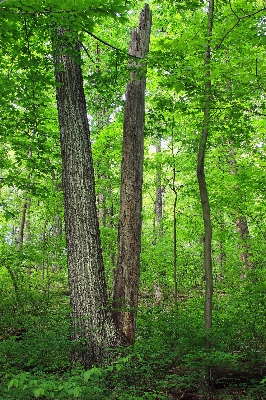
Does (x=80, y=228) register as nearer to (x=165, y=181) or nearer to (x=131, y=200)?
(x=131, y=200)

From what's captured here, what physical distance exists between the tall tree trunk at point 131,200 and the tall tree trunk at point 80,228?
336 millimetres

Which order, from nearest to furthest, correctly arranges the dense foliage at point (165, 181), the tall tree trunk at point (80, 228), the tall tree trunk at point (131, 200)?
the dense foliage at point (165, 181)
the tall tree trunk at point (80, 228)
the tall tree trunk at point (131, 200)

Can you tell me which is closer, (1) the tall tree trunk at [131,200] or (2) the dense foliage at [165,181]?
(2) the dense foliage at [165,181]

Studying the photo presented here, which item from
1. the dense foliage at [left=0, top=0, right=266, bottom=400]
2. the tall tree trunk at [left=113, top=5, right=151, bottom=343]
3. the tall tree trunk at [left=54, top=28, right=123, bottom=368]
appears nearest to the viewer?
the dense foliage at [left=0, top=0, right=266, bottom=400]

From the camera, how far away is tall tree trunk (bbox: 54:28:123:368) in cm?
496

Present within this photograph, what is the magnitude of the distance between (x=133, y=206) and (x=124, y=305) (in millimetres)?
1636

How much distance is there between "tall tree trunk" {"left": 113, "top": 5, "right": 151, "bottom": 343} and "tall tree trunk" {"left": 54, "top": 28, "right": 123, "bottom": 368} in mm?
336

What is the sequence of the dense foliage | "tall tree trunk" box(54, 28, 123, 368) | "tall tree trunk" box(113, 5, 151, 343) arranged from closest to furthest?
the dense foliage < "tall tree trunk" box(54, 28, 123, 368) < "tall tree trunk" box(113, 5, 151, 343)

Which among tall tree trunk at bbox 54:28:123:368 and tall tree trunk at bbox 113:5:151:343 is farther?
tall tree trunk at bbox 113:5:151:343

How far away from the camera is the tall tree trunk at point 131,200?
541 cm

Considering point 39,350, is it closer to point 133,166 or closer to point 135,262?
point 135,262

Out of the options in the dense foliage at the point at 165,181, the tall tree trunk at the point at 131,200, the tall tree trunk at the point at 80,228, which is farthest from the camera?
the tall tree trunk at the point at 131,200

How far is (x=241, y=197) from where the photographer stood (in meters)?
8.67

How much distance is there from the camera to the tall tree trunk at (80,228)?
4.96 meters
